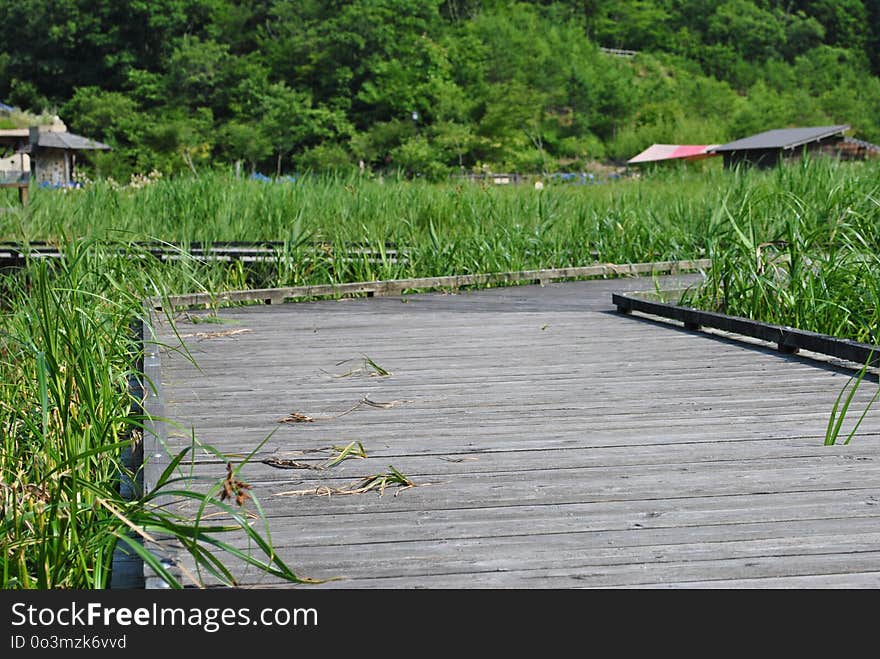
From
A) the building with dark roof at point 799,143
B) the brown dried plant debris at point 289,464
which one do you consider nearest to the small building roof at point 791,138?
the building with dark roof at point 799,143

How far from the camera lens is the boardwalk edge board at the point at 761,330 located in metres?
4.61

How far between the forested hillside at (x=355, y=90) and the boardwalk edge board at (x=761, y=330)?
3107cm

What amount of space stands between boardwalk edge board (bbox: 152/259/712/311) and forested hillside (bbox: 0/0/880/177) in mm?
28791

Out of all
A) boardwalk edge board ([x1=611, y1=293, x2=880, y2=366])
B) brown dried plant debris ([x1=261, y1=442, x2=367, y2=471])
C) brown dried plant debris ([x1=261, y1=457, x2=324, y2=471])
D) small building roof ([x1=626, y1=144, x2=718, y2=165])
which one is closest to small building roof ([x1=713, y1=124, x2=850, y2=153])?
small building roof ([x1=626, y1=144, x2=718, y2=165])

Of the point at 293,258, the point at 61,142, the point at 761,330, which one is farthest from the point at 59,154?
the point at 761,330

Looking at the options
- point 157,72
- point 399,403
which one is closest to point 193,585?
point 399,403

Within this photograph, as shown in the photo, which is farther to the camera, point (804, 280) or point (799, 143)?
point (799, 143)

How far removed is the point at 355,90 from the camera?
4662cm

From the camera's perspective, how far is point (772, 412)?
3848mm

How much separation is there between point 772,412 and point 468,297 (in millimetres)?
4204

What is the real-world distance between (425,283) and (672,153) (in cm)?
3698

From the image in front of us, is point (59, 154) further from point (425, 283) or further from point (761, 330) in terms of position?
point (761, 330)

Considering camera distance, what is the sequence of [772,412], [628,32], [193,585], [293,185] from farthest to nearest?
1. [628,32]
2. [293,185]
3. [772,412]
4. [193,585]
